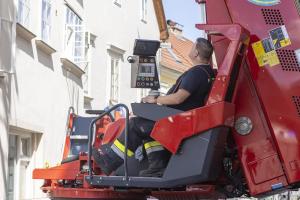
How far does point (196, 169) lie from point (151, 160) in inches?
18.9

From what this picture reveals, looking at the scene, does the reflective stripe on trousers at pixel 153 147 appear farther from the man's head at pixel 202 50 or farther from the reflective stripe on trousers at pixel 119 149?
the man's head at pixel 202 50

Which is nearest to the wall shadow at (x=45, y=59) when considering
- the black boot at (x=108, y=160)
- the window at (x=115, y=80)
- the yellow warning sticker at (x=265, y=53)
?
the black boot at (x=108, y=160)

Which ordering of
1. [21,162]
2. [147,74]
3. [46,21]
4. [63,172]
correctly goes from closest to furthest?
1. [147,74]
2. [63,172]
3. [21,162]
4. [46,21]

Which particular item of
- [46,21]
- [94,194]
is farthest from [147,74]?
[46,21]

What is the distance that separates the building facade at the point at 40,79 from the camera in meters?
9.84

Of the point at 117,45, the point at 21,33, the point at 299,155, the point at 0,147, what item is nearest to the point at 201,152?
the point at 299,155

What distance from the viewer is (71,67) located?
14.1m

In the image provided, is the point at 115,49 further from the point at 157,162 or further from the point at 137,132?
the point at 157,162

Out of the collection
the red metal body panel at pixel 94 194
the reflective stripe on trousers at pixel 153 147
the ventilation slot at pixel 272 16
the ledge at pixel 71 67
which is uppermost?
the ledge at pixel 71 67

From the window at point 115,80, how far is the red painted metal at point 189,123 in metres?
14.6

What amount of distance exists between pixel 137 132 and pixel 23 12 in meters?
5.98

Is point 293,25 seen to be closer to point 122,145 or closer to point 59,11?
point 122,145

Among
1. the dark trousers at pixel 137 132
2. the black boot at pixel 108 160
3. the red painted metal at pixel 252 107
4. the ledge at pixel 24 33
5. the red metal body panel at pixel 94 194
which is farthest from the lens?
the ledge at pixel 24 33

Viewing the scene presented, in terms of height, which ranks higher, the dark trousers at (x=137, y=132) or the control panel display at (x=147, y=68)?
the control panel display at (x=147, y=68)
